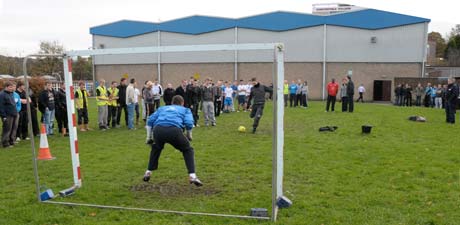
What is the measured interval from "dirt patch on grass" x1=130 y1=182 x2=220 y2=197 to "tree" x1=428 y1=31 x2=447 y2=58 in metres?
85.6

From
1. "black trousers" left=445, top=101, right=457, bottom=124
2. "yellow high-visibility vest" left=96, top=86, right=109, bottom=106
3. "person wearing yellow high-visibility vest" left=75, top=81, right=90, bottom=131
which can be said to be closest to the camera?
"person wearing yellow high-visibility vest" left=75, top=81, right=90, bottom=131

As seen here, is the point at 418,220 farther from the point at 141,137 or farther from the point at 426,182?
the point at 141,137

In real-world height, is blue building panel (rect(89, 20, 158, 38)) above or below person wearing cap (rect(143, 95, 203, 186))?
above

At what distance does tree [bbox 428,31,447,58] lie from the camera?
82000 mm

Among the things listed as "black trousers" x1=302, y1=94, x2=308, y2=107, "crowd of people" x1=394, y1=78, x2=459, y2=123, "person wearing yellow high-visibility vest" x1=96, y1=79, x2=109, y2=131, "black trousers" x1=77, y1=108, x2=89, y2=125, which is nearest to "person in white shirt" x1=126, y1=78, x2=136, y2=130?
"person wearing yellow high-visibility vest" x1=96, y1=79, x2=109, y2=131

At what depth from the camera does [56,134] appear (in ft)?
46.8

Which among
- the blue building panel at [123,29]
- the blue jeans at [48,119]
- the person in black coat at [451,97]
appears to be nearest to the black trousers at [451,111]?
the person in black coat at [451,97]

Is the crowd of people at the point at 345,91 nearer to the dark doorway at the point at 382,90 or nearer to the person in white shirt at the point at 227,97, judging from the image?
the person in white shirt at the point at 227,97

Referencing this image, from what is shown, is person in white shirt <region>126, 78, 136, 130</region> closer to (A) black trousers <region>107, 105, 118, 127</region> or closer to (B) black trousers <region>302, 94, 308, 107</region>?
(A) black trousers <region>107, 105, 118, 127</region>

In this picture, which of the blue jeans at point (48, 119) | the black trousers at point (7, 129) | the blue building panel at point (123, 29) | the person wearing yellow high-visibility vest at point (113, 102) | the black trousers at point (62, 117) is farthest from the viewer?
the blue building panel at point (123, 29)

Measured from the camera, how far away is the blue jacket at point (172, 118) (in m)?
6.75

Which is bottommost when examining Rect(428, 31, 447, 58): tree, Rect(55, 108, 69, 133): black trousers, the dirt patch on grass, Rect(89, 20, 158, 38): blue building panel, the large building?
the dirt patch on grass

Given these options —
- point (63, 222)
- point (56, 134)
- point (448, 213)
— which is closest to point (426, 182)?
point (448, 213)

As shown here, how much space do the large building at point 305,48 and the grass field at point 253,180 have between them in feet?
88.0
